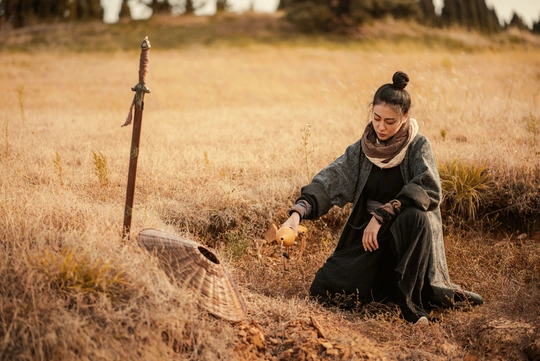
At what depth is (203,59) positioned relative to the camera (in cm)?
1711

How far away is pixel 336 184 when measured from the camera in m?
3.79

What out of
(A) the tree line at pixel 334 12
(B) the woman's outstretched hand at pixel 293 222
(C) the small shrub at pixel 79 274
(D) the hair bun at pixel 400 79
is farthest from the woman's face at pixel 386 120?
(A) the tree line at pixel 334 12

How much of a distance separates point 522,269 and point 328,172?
2035 millimetres

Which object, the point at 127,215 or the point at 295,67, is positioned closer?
the point at 127,215

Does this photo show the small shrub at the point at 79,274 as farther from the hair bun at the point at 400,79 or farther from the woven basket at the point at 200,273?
the hair bun at the point at 400,79

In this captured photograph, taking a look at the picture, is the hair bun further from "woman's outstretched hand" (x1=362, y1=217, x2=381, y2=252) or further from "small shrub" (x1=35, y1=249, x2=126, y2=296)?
"small shrub" (x1=35, y1=249, x2=126, y2=296)

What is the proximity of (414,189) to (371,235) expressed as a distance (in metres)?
0.41

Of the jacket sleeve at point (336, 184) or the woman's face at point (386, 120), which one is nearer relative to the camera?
the woman's face at point (386, 120)

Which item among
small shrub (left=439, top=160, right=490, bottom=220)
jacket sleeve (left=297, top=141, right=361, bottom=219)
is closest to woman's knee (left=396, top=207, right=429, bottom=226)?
jacket sleeve (left=297, top=141, right=361, bottom=219)

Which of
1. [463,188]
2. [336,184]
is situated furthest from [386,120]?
[463,188]

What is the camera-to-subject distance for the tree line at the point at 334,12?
2330 centimetres

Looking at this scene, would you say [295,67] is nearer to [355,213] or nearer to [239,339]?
[355,213]

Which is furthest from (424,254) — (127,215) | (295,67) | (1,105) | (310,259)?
(295,67)

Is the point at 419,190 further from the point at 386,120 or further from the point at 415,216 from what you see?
the point at 386,120
